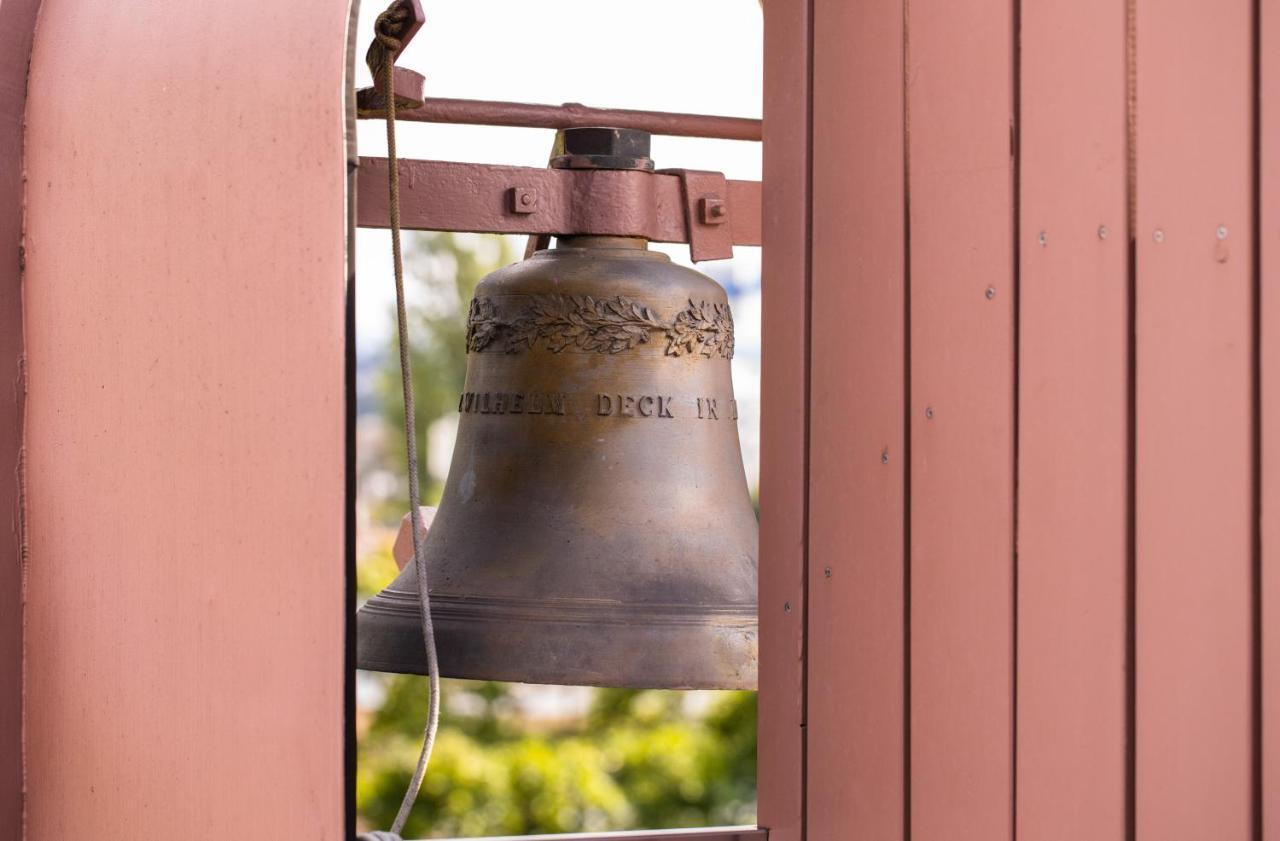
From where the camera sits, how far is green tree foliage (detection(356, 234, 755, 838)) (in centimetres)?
697

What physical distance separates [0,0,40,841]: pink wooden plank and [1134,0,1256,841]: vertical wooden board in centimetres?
87

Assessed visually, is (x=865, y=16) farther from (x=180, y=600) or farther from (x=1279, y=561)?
(x=180, y=600)

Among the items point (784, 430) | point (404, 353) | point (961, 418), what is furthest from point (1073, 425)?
point (404, 353)

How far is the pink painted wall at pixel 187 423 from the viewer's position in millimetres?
1092

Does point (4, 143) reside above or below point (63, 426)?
above

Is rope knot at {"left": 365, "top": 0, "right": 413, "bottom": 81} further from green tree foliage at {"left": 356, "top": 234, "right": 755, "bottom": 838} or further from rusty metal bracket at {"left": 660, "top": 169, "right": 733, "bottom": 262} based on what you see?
green tree foliage at {"left": 356, "top": 234, "right": 755, "bottom": 838}

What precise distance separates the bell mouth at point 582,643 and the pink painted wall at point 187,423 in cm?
41

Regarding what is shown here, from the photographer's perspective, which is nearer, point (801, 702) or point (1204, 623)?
point (1204, 623)

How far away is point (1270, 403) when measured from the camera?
1.04 metres

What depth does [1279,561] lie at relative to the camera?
1023 mm

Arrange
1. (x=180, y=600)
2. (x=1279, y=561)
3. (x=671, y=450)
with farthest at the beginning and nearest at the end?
(x=671, y=450), (x=180, y=600), (x=1279, y=561)

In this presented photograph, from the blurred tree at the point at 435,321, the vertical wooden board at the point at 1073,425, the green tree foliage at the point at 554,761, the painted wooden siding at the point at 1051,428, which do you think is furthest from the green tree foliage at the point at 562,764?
the vertical wooden board at the point at 1073,425

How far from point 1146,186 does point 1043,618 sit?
33 centimetres

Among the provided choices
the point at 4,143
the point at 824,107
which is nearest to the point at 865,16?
the point at 824,107
